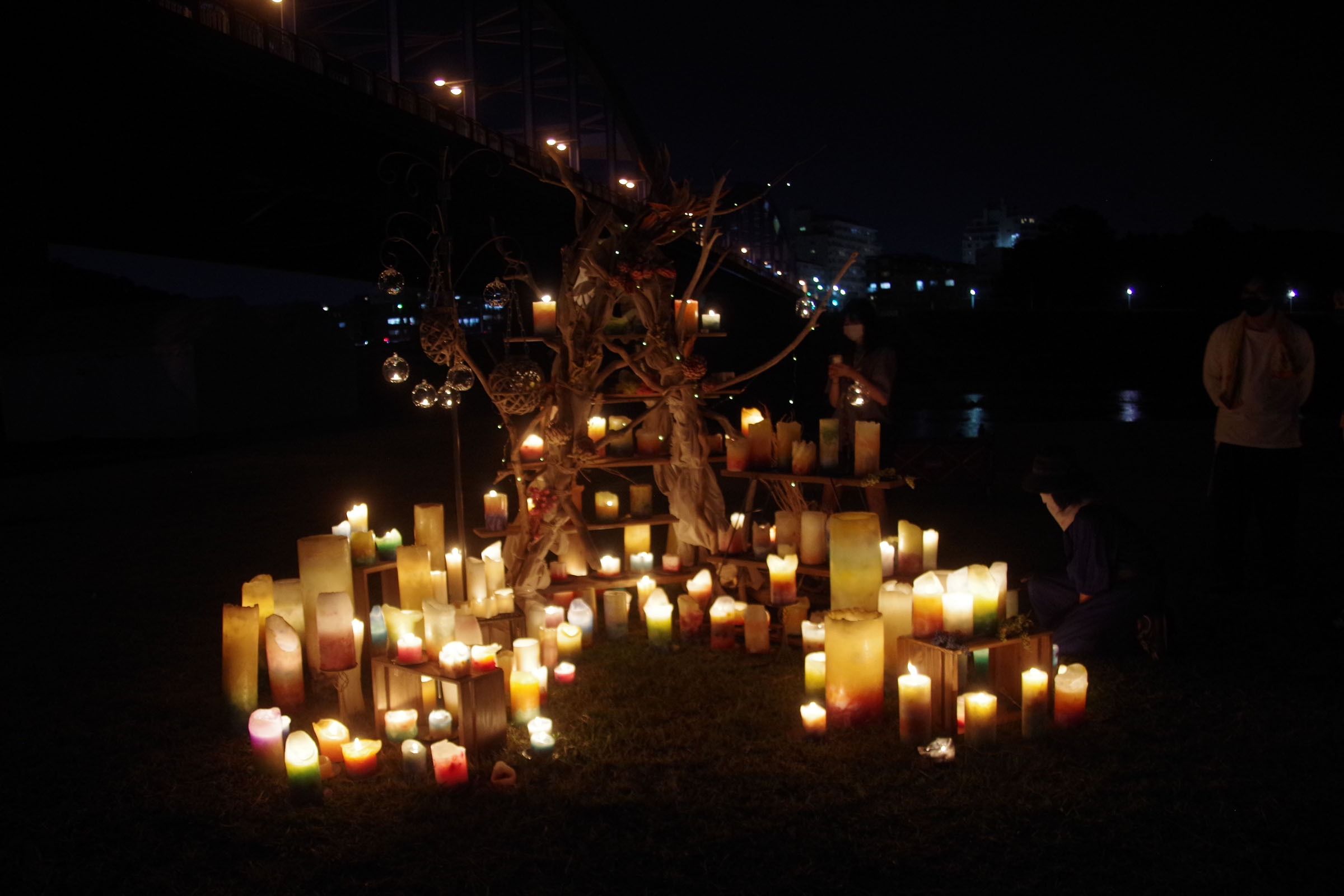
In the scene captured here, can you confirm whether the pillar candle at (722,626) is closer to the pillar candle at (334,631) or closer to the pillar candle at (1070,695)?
the pillar candle at (1070,695)

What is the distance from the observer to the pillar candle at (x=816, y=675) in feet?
14.1

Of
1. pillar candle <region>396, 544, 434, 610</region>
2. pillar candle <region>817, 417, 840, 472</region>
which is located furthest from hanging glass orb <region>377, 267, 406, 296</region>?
pillar candle <region>817, 417, 840, 472</region>

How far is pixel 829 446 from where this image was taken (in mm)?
5547

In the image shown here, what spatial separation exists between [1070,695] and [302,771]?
2966 mm

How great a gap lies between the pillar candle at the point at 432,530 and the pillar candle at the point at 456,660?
1.71 m

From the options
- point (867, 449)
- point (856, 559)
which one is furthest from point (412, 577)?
point (867, 449)

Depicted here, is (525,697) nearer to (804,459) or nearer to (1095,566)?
(804,459)

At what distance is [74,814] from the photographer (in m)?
3.62

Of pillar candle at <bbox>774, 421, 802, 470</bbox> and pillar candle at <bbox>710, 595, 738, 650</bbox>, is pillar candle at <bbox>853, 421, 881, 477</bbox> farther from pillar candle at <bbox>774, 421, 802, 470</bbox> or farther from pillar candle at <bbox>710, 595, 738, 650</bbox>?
pillar candle at <bbox>710, 595, 738, 650</bbox>

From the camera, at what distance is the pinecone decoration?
531 cm

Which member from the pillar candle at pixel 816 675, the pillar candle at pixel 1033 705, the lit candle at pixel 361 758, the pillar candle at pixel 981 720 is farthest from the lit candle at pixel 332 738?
the pillar candle at pixel 1033 705

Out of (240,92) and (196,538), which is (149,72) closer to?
(240,92)

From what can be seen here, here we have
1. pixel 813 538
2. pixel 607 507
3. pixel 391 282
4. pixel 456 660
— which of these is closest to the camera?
pixel 456 660

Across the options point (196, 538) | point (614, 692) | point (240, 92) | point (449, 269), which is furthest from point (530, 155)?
point (614, 692)
